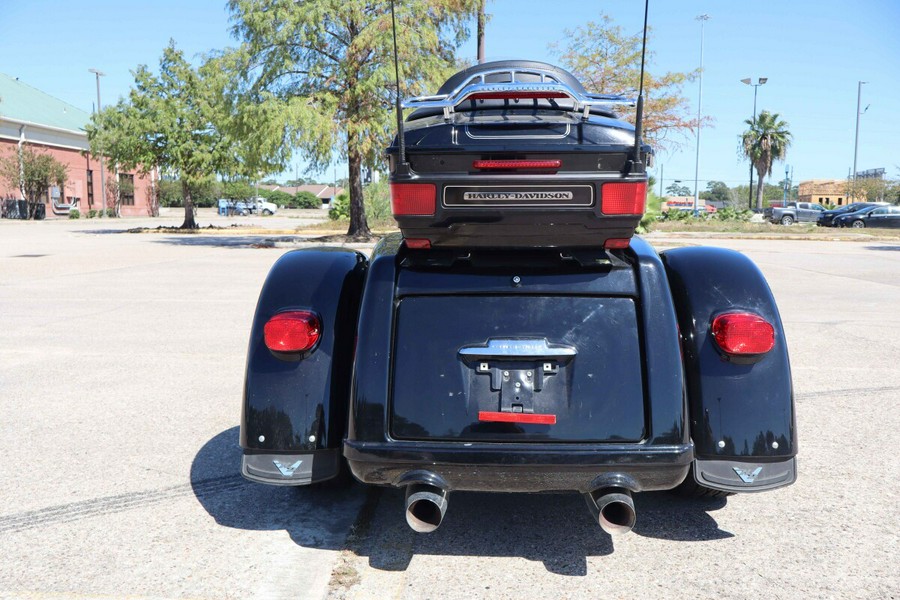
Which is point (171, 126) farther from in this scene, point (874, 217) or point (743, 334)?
point (874, 217)

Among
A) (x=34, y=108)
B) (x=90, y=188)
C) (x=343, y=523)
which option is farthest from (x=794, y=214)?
(x=34, y=108)

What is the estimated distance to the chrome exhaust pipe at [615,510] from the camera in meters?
2.62

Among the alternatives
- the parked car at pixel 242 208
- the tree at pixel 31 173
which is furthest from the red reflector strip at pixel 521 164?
the parked car at pixel 242 208

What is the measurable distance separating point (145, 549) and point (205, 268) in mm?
13425

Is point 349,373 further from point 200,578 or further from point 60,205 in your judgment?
point 60,205

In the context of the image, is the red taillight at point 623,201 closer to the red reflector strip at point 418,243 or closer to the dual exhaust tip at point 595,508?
the red reflector strip at point 418,243

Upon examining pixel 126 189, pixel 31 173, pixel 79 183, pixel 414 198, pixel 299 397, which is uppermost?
pixel 31 173

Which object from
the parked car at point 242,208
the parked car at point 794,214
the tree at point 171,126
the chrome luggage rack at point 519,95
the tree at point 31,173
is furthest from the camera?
the parked car at point 242,208

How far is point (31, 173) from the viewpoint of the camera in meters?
49.2

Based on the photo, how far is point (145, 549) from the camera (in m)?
Answer: 3.07

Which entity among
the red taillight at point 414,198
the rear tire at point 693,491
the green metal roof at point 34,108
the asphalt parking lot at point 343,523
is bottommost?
the asphalt parking lot at point 343,523

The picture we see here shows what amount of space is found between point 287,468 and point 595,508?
122 cm

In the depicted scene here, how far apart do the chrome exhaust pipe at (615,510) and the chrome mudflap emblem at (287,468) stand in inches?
46.4

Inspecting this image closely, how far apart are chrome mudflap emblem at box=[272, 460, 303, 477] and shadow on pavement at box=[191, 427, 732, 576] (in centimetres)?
34
